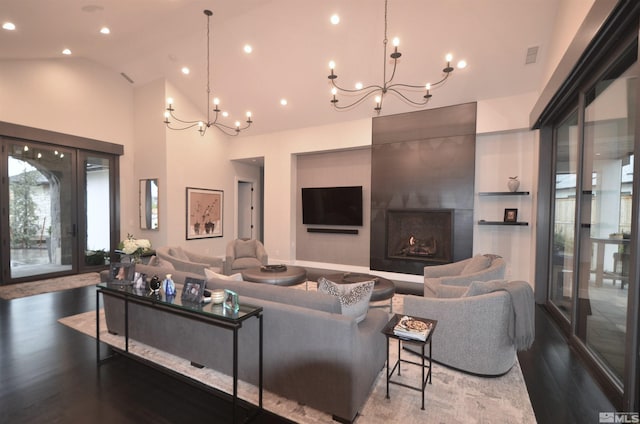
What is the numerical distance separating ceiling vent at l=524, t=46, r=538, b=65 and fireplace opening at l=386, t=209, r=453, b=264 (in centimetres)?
266

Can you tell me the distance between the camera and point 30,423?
195cm

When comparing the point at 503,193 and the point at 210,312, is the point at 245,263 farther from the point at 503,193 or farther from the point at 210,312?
the point at 503,193

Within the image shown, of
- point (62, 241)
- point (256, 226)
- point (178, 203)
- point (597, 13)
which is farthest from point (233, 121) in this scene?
point (597, 13)

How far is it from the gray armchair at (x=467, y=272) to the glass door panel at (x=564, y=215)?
79 centimetres

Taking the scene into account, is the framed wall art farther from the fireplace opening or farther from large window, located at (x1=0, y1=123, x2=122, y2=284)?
the fireplace opening

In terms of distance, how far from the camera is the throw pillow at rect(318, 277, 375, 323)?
7.18 ft

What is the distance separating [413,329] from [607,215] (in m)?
2.15

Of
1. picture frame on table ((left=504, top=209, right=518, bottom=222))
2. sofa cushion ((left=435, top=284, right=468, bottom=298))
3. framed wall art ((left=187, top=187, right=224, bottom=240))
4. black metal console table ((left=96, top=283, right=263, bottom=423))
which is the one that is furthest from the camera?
framed wall art ((left=187, top=187, right=224, bottom=240))

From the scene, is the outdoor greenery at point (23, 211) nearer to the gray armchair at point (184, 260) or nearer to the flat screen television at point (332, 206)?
the gray armchair at point (184, 260)

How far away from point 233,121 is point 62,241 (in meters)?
4.65

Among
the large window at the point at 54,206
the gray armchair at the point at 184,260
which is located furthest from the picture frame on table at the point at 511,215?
the large window at the point at 54,206

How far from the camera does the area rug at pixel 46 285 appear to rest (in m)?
4.87

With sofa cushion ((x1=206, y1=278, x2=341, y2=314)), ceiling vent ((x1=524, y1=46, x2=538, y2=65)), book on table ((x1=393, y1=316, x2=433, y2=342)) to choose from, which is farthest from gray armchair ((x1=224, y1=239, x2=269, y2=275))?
ceiling vent ((x1=524, y1=46, x2=538, y2=65))

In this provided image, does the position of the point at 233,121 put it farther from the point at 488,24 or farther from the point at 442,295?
the point at 442,295
